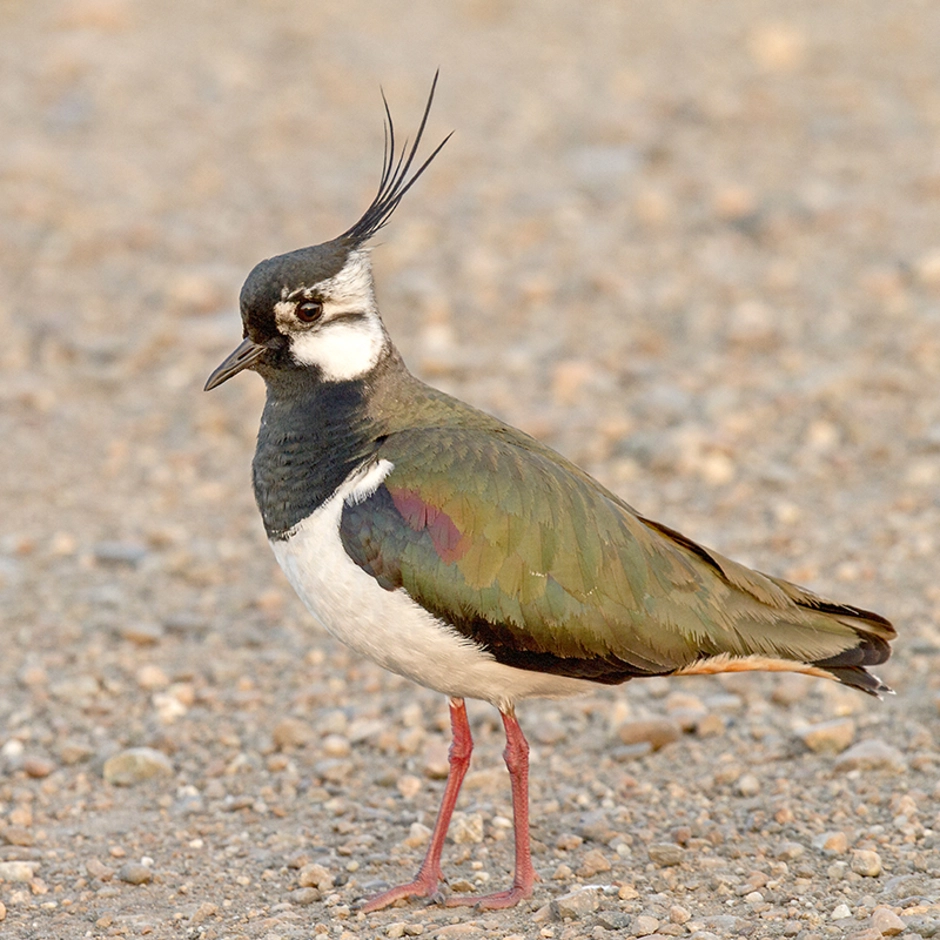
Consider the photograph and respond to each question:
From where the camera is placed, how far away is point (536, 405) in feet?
35.8

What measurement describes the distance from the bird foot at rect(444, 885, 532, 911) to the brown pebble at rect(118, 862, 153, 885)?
1230 mm

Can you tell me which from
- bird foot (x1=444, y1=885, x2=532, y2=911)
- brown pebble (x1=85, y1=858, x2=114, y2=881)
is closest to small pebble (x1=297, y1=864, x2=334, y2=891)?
bird foot (x1=444, y1=885, x2=532, y2=911)

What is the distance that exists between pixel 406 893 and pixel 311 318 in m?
2.36

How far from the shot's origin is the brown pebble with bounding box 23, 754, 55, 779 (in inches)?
285

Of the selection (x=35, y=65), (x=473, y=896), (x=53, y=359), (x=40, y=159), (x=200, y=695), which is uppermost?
(x=35, y=65)

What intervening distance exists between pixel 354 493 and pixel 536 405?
498 cm

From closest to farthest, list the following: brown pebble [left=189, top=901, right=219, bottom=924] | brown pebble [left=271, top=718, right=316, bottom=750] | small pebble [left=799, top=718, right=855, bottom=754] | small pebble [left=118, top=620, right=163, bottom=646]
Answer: brown pebble [left=189, top=901, right=219, bottom=924], small pebble [left=799, top=718, right=855, bottom=754], brown pebble [left=271, top=718, right=316, bottom=750], small pebble [left=118, top=620, right=163, bottom=646]

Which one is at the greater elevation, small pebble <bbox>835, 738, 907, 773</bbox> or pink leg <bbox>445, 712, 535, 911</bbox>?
small pebble <bbox>835, 738, 907, 773</bbox>

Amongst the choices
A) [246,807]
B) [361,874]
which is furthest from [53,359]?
[361,874]

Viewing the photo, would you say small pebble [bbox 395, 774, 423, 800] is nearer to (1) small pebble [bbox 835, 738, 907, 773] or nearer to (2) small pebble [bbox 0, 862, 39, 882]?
(2) small pebble [bbox 0, 862, 39, 882]

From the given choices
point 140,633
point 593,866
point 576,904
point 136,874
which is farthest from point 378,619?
point 140,633

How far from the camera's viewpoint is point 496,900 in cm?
613

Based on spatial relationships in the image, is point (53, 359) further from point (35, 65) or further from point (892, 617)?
point (892, 617)

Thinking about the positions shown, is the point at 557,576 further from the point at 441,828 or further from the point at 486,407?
the point at 486,407
